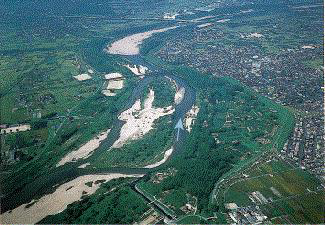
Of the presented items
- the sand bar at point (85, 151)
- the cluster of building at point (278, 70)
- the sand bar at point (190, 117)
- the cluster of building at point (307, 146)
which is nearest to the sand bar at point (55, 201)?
the sand bar at point (85, 151)

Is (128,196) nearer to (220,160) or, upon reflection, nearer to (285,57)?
(220,160)

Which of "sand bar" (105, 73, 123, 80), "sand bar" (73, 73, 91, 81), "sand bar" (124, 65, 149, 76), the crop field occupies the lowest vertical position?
the crop field

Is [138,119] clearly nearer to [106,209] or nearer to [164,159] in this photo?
[164,159]

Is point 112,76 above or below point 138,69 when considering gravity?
above

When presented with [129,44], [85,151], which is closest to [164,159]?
[85,151]

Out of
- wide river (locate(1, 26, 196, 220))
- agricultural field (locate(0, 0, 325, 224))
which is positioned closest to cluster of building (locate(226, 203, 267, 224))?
agricultural field (locate(0, 0, 325, 224))

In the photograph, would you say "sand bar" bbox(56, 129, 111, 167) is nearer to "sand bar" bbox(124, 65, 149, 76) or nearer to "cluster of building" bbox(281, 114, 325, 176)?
"cluster of building" bbox(281, 114, 325, 176)

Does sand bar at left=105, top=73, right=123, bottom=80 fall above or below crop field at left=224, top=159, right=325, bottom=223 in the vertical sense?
above
